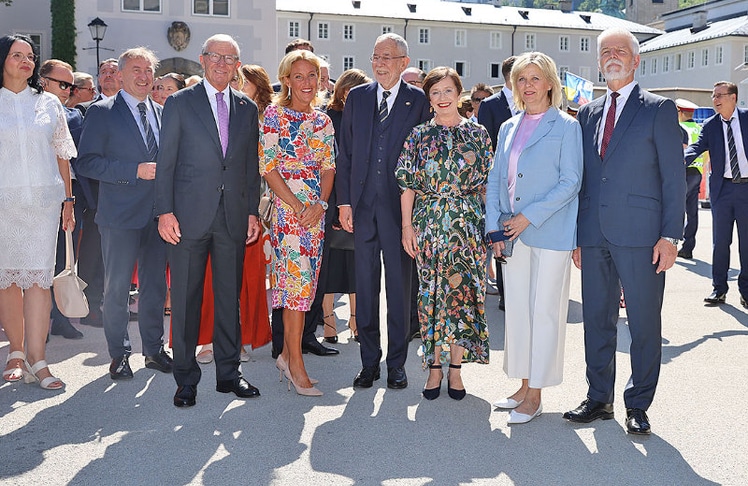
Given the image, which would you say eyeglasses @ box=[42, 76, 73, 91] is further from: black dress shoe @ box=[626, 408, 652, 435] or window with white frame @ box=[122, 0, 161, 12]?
window with white frame @ box=[122, 0, 161, 12]

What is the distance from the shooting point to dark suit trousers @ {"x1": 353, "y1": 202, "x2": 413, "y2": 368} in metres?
5.84

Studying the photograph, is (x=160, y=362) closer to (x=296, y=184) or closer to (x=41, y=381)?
(x=41, y=381)

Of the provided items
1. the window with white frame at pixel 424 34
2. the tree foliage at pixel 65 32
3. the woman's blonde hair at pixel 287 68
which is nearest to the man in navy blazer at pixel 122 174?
the woman's blonde hair at pixel 287 68

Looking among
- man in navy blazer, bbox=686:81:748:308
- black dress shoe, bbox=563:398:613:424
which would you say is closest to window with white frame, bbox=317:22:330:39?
man in navy blazer, bbox=686:81:748:308

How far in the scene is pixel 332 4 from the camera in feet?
213

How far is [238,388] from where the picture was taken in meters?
5.65

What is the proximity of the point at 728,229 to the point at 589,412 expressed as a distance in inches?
200

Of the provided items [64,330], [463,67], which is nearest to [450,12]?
[463,67]

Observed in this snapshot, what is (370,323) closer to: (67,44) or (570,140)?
(570,140)

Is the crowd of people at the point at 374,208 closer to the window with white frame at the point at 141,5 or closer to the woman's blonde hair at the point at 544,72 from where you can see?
the woman's blonde hair at the point at 544,72

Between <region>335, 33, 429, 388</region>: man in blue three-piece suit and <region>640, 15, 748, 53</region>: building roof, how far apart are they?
60317mm

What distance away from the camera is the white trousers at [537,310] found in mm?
5082

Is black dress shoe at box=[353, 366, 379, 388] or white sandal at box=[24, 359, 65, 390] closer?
white sandal at box=[24, 359, 65, 390]

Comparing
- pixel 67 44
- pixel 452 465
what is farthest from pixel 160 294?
pixel 67 44
